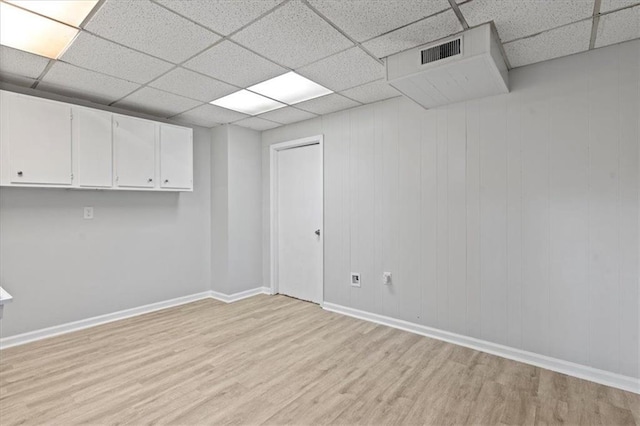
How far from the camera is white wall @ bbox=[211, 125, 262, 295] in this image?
15.2ft

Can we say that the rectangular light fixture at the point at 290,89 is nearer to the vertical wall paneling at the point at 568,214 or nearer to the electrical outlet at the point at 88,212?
the vertical wall paneling at the point at 568,214

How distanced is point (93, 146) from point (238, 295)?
2564 millimetres

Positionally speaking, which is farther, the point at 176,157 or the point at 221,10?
the point at 176,157

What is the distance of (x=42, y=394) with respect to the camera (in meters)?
2.33

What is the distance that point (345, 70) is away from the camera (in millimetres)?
2869

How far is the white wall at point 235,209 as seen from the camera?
462cm

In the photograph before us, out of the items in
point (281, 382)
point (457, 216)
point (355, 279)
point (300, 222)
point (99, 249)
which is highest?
point (457, 216)

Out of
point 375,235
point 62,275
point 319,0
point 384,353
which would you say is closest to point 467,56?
point 319,0

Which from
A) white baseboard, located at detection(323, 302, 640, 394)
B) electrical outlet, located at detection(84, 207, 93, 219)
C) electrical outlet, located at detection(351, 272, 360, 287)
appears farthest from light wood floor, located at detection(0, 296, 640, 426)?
electrical outlet, located at detection(84, 207, 93, 219)

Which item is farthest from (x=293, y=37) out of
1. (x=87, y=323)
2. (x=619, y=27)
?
(x=87, y=323)

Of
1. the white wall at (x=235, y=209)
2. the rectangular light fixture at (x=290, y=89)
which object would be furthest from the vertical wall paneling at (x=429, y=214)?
the white wall at (x=235, y=209)

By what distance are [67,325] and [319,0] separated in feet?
12.9

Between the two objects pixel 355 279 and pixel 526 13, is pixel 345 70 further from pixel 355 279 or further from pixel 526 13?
pixel 355 279

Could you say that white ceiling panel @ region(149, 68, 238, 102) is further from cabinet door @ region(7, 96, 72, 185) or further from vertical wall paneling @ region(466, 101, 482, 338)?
vertical wall paneling @ region(466, 101, 482, 338)
